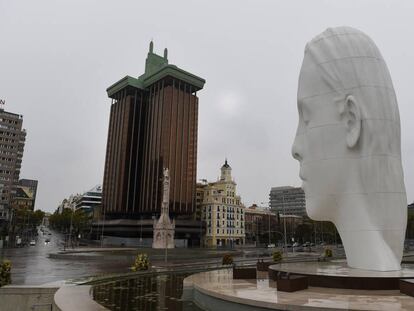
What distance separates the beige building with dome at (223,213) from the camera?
9738 cm

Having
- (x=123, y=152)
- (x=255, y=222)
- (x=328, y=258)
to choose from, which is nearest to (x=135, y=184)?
(x=123, y=152)

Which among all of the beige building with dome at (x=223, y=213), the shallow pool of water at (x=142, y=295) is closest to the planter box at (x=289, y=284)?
the shallow pool of water at (x=142, y=295)

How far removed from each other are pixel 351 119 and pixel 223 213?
83.5 metres

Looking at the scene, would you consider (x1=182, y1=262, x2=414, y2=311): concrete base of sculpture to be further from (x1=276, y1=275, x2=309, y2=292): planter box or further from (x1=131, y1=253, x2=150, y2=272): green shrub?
(x1=131, y1=253, x2=150, y2=272): green shrub

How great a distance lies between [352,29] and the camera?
62.6 ft

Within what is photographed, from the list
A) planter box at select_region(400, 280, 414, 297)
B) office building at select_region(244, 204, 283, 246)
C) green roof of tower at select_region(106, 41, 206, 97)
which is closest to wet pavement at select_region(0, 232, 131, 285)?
planter box at select_region(400, 280, 414, 297)

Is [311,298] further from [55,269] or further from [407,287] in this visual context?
[55,269]

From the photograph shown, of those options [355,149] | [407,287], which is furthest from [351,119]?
[407,287]

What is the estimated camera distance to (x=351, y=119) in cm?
1766

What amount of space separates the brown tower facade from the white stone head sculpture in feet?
257

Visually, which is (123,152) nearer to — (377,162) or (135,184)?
(135,184)

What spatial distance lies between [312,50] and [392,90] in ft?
15.3

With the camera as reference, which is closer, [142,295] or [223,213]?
[142,295]

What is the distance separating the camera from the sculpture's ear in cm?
1733
